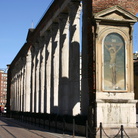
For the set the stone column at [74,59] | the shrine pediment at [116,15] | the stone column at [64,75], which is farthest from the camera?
the stone column at [64,75]

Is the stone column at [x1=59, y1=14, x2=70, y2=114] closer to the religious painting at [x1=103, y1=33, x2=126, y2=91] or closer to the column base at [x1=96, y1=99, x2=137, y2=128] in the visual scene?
the religious painting at [x1=103, y1=33, x2=126, y2=91]

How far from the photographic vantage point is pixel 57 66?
1288 inches

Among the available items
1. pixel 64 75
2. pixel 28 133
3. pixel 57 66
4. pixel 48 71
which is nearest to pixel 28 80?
pixel 48 71

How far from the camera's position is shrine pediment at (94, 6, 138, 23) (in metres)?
20.0

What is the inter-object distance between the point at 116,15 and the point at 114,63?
9.84 feet

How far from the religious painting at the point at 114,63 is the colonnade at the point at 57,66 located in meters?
5.20

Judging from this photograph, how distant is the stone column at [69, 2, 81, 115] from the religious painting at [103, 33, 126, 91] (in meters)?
5.20

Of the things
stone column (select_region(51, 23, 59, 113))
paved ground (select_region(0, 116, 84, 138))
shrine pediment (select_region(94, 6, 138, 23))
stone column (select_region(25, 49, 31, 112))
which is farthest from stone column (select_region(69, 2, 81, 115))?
stone column (select_region(25, 49, 31, 112))

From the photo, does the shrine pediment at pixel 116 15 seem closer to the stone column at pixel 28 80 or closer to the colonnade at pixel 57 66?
the colonnade at pixel 57 66

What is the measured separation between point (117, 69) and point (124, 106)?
89.1 inches

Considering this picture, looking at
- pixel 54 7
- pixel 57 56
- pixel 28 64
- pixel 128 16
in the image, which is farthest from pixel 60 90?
pixel 28 64

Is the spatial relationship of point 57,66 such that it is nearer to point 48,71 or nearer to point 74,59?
point 48,71

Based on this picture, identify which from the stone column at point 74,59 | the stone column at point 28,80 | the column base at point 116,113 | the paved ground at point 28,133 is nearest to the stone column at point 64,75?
the stone column at point 74,59

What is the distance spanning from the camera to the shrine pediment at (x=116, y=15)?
787 inches
